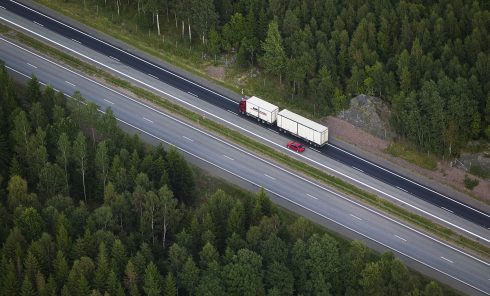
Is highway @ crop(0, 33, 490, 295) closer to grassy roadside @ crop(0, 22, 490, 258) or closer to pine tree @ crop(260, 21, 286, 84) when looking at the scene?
grassy roadside @ crop(0, 22, 490, 258)

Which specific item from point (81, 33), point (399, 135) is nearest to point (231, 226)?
point (399, 135)

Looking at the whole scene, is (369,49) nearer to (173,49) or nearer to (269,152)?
(269,152)

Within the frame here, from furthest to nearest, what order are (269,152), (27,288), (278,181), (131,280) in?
1. (269,152)
2. (278,181)
3. (131,280)
4. (27,288)

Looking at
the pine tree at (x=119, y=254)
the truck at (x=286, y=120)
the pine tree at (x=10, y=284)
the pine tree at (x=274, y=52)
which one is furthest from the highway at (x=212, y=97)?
the pine tree at (x=10, y=284)

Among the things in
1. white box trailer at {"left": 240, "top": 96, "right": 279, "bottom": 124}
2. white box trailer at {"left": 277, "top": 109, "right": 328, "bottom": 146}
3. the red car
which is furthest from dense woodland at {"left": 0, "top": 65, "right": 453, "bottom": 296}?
white box trailer at {"left": 240, "top": 96, "right": 279, "bottom": 124}

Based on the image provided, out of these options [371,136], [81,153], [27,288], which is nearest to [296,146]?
[371,136]

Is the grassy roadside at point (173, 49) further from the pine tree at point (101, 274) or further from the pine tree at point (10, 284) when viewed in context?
the pine tree at point (10, 284)

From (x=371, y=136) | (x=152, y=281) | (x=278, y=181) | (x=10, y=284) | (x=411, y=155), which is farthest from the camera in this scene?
(x=371, y=136)
